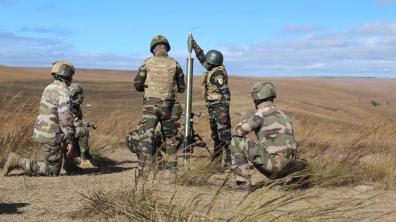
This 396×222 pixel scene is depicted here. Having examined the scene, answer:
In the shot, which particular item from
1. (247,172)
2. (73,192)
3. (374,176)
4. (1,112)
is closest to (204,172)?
(247,172)

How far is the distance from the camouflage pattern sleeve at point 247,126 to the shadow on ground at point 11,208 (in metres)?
2.36

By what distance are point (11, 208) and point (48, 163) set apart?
2.25 metres

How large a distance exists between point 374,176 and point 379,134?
3.48 meters

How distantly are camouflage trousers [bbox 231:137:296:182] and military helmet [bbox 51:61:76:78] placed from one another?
2.54 metres

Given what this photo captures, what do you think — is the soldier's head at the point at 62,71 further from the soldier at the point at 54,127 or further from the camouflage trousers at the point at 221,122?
the camouflage trousers at the point at 221,122

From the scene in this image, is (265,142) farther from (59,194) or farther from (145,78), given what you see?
(59,194)

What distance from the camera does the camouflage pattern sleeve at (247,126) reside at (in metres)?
7.02

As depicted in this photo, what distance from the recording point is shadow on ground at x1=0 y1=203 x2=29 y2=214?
5765mm

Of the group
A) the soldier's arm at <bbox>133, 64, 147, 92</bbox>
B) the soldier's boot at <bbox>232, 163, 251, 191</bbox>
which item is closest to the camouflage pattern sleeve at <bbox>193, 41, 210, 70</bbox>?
the soldier's arm at <bbox>133, 64, 147, 92</bbox>

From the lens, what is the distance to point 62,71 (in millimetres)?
8266

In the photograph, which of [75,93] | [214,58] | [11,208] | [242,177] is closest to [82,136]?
[75,93]

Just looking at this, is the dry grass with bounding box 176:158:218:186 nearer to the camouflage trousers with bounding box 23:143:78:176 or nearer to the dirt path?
the dirt path

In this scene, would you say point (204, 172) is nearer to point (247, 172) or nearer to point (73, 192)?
point (247, 172)

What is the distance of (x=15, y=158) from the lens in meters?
7.82
